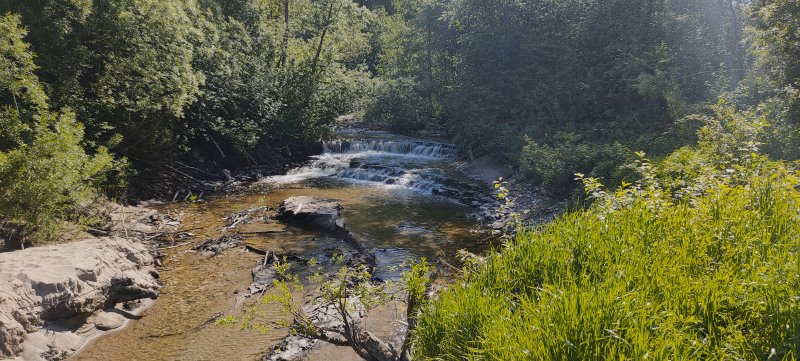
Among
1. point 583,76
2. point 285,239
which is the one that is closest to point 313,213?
point 285,239

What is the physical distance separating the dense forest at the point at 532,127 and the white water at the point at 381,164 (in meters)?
1.75

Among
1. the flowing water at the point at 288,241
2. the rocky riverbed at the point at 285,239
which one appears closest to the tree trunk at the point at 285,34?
the flowing water at the point at 288,241

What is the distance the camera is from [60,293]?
643cm

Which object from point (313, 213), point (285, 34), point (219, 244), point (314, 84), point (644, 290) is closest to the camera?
point (644, 290)

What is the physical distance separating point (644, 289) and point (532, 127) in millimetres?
16217

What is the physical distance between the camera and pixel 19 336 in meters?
5.69

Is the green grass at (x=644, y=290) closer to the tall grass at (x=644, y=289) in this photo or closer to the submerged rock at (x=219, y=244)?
the tall grass at (x=644, y=289)

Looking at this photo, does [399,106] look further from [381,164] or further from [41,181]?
[41,181]

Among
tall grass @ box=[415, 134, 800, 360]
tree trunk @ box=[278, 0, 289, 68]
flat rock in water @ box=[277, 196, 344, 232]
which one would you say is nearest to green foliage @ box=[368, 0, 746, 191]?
flat rock in water @ box=[277, 196, 344, 232]

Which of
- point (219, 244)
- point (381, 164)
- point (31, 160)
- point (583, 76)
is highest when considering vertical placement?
point (583, 76)

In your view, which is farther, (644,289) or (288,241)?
(288,241)

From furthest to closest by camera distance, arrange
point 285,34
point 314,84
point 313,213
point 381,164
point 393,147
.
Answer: point 393,147 → point 285,34 → point 314,84 → point 381,164 → point 313,213

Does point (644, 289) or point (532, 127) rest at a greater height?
point (532, 127)

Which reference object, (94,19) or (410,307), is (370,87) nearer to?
(94,19)
